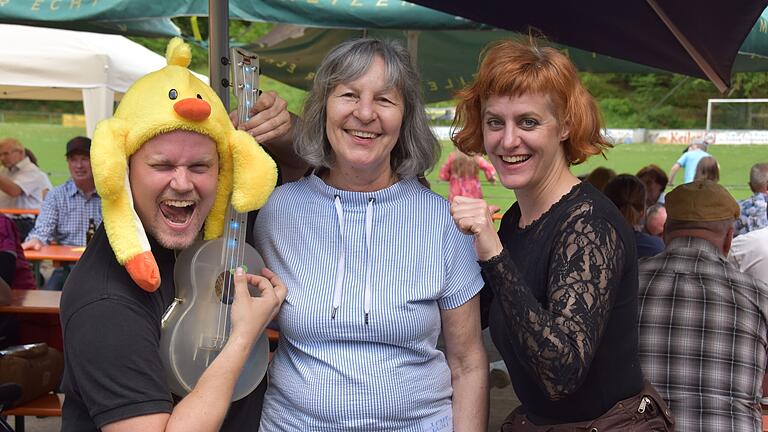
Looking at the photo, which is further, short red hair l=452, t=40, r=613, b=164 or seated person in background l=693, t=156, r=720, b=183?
seated person in background l=693, t=156, r=720, b=183

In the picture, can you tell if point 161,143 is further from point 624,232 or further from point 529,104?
point 624,232

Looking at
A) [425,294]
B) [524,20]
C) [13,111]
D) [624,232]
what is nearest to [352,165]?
[425,294]

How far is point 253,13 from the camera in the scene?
16.2 feet

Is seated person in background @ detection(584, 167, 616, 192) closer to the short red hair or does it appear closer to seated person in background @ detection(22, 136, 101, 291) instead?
seated person in background @ detection(22, 136, 101, 291)

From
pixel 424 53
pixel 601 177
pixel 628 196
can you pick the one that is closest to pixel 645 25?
pixel 628 196

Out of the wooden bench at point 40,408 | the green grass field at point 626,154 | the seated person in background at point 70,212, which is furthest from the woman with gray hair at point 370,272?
the green grass field at point 626,154

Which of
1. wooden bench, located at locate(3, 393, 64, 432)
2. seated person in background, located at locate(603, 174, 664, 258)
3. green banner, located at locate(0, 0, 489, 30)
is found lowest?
wooden bench, located at locate(3, 393, 64, 432)

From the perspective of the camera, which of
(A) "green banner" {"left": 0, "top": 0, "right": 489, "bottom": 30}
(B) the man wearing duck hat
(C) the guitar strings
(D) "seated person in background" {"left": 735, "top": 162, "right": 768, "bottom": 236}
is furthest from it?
(D) "seated person in background" {"left": 735, "top": 162, "right": 768, "bottom": 236}

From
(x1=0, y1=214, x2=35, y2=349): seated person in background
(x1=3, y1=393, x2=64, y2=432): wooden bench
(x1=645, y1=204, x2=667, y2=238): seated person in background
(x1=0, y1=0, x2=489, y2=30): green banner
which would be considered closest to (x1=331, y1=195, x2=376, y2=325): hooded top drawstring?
(x1=3, y1=393, x2=64, y2=432): wooden bench

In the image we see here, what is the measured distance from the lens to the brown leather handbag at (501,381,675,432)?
2090 mm

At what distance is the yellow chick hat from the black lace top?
647mm

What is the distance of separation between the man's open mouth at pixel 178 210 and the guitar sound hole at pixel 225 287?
17 centimetres

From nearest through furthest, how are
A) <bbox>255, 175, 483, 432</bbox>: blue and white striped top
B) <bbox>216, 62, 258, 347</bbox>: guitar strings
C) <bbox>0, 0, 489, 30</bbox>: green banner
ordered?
1. <bbox>216, 62, 258, 347</bbox>: guitar strings
2. <bbox>255, 175, 483, 432</bbox>: blue and white striped top
3. <bbox>0, 0, 489, 30</bbox>: green banner

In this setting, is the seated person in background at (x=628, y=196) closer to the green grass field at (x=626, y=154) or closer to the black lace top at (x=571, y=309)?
the black lace top at (x=571, y=309)
